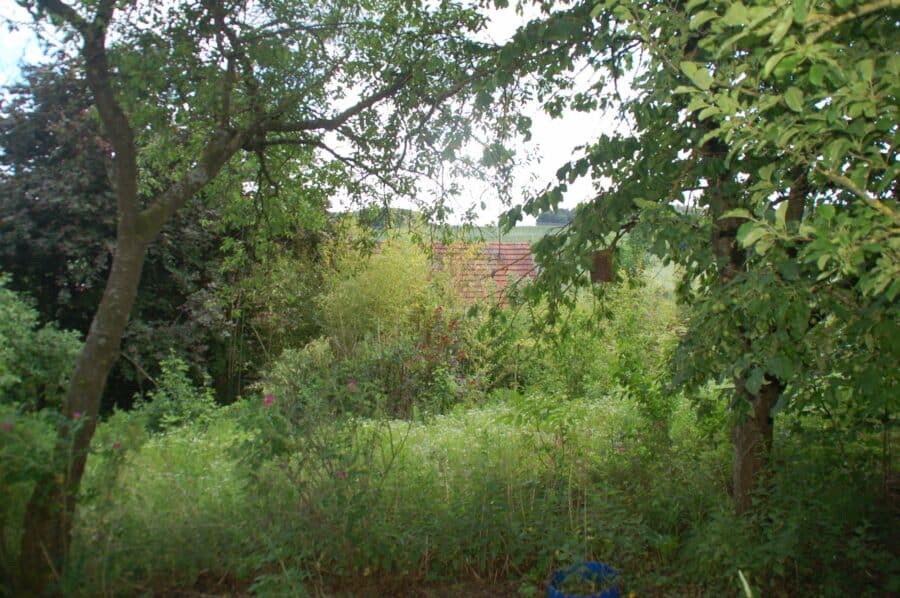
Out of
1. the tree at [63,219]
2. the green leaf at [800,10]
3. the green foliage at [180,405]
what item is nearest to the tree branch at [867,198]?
the green leaf at [800,10]

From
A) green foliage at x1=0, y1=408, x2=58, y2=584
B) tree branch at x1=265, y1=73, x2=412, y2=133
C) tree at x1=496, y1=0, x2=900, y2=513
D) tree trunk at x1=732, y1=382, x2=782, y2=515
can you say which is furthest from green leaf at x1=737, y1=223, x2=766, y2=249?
tree branch at x1=265, y1=73, x2=412, y2=133

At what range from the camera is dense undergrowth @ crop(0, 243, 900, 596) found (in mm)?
3113

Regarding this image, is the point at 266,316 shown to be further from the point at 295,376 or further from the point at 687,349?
the point at 687,349

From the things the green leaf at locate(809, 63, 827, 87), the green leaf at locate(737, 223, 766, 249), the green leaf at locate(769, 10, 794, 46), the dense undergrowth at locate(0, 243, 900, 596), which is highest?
the green leaf at locate(769, 10, 794, 46)

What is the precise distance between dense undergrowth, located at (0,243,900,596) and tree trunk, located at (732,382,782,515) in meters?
0.09

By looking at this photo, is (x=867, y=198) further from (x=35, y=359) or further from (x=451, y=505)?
(x=35, y=359)

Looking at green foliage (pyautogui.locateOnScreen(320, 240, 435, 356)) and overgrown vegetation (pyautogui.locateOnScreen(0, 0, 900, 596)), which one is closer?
overgrown vegetation (pyautogui.locateOnScreen(0, 0, 900, 596))

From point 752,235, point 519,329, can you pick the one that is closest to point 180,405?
point 519,329

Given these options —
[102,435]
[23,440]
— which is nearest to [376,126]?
[102,435]

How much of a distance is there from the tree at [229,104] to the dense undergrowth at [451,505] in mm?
314

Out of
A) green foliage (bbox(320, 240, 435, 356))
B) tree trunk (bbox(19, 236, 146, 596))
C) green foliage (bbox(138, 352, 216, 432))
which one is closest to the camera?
tree trunk (bbox(19, 236, 146, 596))

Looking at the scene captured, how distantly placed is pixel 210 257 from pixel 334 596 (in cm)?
629

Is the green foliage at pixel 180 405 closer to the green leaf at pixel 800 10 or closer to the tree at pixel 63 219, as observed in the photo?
the tree at pixel 63 219

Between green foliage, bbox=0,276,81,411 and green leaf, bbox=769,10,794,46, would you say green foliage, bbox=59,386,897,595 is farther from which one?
green leaf, bbox=769,10,794,46
